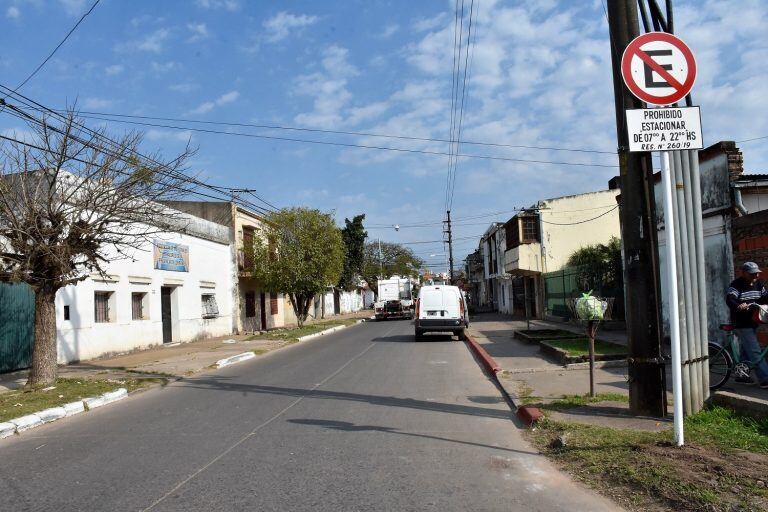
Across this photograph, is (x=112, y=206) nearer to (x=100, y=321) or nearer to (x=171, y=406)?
(x=171, y=406)

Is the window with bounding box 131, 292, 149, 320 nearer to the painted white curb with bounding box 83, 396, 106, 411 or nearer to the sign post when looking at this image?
the painted white curb with bounding box 83, 396, 106, 411

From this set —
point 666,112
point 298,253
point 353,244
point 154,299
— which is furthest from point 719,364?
point 353,244

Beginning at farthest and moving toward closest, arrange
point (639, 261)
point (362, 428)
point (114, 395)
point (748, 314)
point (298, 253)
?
1. point (298, 253)
2. point (114, 395)
3. point (748, 314)
4. point (362, 428)
5. point (639, 261)

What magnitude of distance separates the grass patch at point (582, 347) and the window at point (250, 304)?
798 inches

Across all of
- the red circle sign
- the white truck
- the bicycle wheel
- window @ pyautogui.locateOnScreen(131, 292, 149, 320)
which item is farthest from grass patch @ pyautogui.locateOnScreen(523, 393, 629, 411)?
the white truck

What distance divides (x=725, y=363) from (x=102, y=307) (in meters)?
16.8

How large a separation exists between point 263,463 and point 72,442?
3000mm

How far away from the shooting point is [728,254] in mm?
11562

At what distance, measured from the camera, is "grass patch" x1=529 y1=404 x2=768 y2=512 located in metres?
4.35

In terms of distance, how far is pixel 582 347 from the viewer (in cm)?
1419

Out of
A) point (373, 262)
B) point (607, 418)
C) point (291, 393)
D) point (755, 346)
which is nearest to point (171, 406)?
point (291, 393)

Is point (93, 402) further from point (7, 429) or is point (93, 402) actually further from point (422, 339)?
point (422, 339)

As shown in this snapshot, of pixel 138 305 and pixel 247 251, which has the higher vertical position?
pixel 247 251

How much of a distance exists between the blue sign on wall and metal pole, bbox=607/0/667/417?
1803 cm
